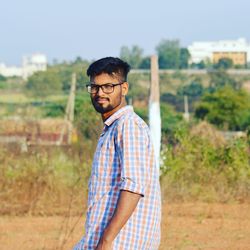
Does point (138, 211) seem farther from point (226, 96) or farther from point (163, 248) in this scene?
point (226, 96)

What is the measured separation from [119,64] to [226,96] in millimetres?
35434

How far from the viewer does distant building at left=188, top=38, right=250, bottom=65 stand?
90875 millimetres

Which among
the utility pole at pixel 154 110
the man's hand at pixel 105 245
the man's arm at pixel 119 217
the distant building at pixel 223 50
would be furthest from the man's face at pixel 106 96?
the distant building at pixel 223 50

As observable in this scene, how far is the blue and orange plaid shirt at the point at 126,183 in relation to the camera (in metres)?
3.84

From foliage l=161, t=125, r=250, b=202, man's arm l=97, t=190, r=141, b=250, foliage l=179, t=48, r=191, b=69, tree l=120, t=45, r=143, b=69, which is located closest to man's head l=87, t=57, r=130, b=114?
man's arm l=97, t=190, r=141, b=250

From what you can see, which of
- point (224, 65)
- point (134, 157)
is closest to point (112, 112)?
point (134, 157)

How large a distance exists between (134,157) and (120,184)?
13 cm

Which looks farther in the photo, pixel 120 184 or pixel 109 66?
pixel 109 66

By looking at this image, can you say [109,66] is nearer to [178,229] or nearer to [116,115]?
[116,115]

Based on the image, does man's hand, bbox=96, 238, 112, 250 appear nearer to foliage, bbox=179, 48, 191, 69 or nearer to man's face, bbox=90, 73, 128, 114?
man's face, bbox=90, 73, 128, 114

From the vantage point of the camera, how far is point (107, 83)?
401 centimetres

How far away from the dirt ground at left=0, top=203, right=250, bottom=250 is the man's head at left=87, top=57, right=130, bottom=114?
511 centimetres

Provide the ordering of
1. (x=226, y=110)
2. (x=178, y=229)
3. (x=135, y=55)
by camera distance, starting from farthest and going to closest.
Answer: (x=135, y=55) < (x=226, y=110) < (x=178, y=229)

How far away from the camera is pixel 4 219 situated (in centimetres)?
1232
